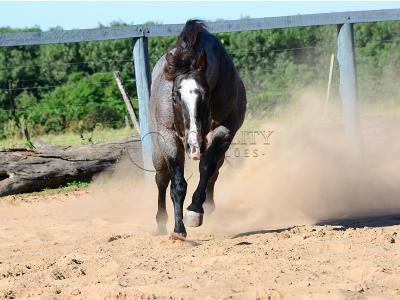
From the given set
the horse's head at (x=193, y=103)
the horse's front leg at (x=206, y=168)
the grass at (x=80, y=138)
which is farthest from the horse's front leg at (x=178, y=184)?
the grass at (x=80, y=138)

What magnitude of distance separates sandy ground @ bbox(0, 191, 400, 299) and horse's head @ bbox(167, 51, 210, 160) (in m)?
0.86

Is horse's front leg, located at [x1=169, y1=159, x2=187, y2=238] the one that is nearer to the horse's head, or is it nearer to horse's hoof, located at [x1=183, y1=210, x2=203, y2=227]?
horse's hoof, located at [x1=183, y1=210, x2=203, y2=227]

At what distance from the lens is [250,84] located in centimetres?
2202

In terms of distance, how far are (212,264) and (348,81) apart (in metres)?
6.04

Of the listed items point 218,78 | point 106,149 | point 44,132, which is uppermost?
point 218,78

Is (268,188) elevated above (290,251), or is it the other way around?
(290,251)

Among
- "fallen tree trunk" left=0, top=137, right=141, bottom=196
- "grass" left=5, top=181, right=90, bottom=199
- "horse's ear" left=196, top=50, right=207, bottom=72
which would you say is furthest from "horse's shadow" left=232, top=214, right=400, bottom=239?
"fallen tree trunk" left=0, top=137, right=141, bottom=196

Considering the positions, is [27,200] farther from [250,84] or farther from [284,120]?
[250,84]

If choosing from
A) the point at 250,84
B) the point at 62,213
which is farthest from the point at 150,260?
the point at 250,84

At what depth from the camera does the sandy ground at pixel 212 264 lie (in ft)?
15.6

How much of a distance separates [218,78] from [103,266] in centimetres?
244

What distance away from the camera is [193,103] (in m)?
6.50

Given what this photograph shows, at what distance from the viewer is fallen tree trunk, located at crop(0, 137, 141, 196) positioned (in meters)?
10.8

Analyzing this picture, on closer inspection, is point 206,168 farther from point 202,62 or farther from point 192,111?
point 202,62
